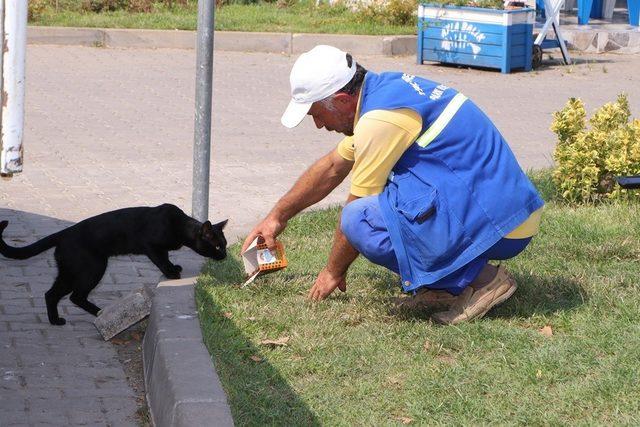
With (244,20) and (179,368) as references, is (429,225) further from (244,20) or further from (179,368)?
(244,20)

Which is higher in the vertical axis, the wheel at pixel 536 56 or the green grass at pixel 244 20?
the green grass at pixel 244 20

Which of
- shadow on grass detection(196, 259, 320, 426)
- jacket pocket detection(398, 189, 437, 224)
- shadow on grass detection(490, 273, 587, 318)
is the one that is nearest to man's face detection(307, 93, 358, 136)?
jacket pocket detection(398, 189, 437, 224)

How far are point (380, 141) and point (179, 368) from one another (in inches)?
Answer: 48.3

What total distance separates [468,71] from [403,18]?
2.40 m

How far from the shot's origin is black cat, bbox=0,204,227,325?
5379 mm

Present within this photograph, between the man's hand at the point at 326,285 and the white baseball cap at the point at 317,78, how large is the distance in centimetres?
79

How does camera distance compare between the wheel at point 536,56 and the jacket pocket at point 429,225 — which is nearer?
the jacket pocket at point 429,225

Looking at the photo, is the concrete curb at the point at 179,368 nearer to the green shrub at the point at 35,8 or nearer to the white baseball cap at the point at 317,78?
the white baseball cap at the point at 317,78

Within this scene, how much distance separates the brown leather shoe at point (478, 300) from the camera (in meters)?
4.90

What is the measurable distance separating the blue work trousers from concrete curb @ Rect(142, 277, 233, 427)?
0.80 m

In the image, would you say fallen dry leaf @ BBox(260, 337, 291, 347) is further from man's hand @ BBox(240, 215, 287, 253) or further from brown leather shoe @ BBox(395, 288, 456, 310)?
brown leather shoe @ BBox(395, 288, 456, 310)

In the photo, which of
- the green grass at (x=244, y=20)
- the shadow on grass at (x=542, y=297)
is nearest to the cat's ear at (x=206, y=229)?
the shadow on grass at (x=542, y=297)

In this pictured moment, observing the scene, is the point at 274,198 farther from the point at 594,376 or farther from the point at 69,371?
the point at 594,376

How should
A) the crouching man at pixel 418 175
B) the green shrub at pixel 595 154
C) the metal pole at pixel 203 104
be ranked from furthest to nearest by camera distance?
the green shrub at pixel 595 154 → the metal pole at pixel 203 104 → the crouching man at pixel 418 175
